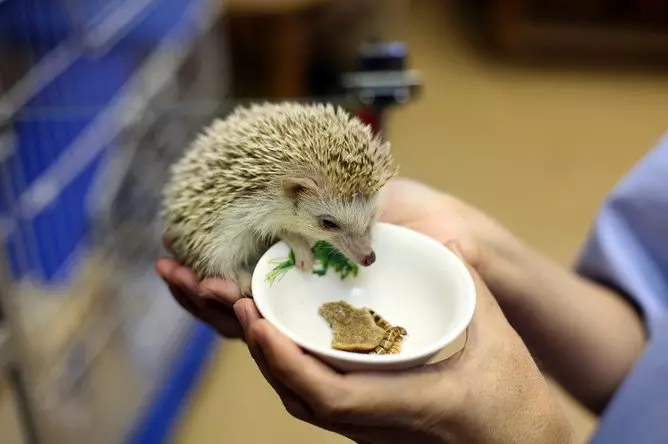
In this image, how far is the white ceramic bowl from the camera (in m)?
0.74

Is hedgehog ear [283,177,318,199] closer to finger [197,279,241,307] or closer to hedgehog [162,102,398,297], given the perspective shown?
hedgehog [162,102,398,297]

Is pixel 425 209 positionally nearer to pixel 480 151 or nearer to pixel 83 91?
pixel 83 91

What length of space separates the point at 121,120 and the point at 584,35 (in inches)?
80.4

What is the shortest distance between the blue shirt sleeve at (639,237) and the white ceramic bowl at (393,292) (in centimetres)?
45

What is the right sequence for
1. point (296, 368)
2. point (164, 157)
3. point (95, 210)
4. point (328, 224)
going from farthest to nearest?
1. point (164, 157)
2. point (95, 210)
3. point (328, 224)
4. point (296, 368)

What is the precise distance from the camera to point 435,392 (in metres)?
0.65

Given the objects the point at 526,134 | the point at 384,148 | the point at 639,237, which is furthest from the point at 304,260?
the point at 526,134

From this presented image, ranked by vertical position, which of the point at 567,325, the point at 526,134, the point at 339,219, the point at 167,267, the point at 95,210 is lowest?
the point at 526,134

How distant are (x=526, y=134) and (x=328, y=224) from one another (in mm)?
1825

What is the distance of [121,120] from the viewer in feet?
4.98

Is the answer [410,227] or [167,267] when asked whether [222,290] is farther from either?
[410,227]

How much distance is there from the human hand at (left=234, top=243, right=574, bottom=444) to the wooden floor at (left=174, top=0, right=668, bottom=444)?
0.83 meters

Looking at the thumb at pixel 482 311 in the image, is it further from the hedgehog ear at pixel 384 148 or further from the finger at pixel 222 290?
the finger at pixel 222 290

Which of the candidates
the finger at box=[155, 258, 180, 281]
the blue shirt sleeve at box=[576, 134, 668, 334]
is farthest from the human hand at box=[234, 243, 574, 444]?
the blue shirt sleeve at box=[576, 134, 668, 334]
